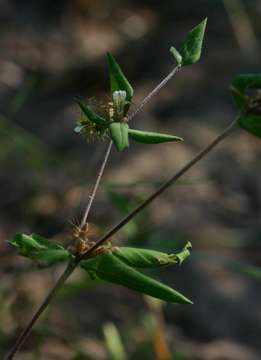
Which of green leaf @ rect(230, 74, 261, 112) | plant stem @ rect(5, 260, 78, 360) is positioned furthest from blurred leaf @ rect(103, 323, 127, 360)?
green leaf @ rect(230, 74, 261, 112)

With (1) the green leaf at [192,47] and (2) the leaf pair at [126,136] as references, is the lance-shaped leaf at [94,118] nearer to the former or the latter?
(2) the leaf pair at [126,136]

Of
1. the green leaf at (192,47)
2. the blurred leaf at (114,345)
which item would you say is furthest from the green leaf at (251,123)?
the blurred leaf at (114,345)

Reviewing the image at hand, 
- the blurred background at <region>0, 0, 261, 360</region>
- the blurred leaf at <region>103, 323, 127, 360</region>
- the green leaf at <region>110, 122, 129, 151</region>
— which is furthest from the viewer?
the blurred background at <region>0, 0, 261, 360</region>

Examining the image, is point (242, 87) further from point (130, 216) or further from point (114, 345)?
point (114, 345)

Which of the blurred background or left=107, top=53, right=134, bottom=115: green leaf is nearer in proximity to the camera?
left=107, top=53, right=134, bottom=115: green leaf

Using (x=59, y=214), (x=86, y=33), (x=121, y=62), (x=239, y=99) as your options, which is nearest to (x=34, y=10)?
(x=86, y=33)

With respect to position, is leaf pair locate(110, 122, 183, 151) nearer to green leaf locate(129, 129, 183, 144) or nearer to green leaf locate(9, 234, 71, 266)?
green leaf locate(129, 129, 183, 144)

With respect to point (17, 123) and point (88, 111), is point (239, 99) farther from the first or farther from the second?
point (17, 123)
